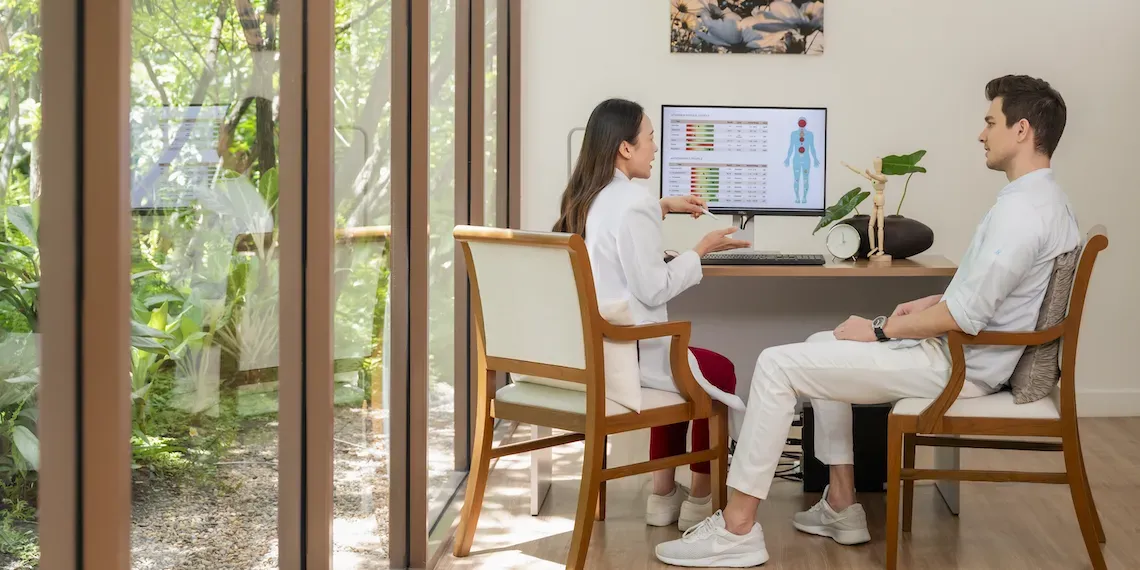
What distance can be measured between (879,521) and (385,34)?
1840 mm

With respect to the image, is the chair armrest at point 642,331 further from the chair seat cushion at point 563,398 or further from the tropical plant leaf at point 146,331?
the tropical plant leaf at point 146,331

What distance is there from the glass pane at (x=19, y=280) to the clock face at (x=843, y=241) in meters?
2.94

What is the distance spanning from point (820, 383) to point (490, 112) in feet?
6.15

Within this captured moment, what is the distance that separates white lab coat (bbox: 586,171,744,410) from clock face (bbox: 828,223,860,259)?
3.19 feet

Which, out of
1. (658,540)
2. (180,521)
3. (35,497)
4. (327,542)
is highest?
(35,497)

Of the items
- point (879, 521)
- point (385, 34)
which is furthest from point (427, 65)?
point (879, 521)

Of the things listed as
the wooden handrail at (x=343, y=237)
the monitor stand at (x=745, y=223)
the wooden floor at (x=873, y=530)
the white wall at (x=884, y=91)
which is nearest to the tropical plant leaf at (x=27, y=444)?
the wooden handrail at (x=343, y=237)

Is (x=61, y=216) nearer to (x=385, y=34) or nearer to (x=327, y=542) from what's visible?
(x=327, y=542)

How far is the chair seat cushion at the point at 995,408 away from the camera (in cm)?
250

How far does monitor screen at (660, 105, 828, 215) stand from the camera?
12.4 ft

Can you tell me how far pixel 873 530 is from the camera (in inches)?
114

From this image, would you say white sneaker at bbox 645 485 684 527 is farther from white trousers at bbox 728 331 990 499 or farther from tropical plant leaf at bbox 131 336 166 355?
tropical plant leaf at bbox 131 336 166 355

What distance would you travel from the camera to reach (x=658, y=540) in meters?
2.80

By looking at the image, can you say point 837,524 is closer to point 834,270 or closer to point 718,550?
point 718,550
